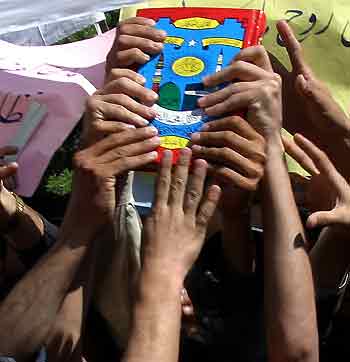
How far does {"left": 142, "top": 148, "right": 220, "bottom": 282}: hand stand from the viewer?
4.07 ft

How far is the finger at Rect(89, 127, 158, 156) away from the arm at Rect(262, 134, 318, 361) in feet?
0.62

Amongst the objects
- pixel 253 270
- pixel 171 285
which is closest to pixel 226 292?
pixel 253 270

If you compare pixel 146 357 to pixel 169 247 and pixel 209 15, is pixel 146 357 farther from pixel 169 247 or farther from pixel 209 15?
pixel 209 15

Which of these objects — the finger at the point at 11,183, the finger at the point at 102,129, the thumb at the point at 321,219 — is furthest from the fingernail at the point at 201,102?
the finger at the point at 11,183

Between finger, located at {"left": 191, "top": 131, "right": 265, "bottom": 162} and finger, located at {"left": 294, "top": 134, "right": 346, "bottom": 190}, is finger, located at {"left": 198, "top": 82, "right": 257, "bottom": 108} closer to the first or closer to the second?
finger, located at {"left": 191, "top": 131, "right": 265, "bottom": 162}

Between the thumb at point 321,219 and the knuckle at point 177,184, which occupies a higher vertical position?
the knuckle at point 177,184

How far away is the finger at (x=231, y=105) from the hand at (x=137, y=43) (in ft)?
0.47

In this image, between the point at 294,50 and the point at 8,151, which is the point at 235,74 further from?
the point at 8,151

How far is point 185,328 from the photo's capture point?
57.8 inches

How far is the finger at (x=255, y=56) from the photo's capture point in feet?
4.16

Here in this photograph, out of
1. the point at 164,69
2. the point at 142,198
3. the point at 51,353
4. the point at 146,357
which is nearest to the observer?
the point at 146,357

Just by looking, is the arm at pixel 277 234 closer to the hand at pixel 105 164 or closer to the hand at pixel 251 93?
the hand at pixel 251 93

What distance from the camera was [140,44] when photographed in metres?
1.32

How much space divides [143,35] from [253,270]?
45 cm
